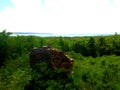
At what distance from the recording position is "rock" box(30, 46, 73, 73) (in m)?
30.9

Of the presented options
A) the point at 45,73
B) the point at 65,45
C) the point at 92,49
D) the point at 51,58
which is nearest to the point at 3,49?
the point at 51,58

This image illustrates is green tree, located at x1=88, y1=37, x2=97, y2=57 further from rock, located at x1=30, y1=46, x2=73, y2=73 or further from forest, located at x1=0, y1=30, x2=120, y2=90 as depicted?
rock, located at x1=30, y1=46, x2=73, y2=73

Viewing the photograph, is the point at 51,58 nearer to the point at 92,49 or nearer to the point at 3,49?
the point at 3,49

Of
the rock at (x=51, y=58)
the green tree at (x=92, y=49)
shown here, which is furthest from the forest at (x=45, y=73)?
the green tree at (x=92, y=49)

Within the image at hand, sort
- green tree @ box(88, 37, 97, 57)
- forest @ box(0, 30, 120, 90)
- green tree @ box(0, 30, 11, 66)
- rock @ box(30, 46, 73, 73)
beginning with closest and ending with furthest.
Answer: forest @ box(0, 30, 120, 90), rock @ box(30, 46, 73, 73), green tree @ box(0, 30, 11, 66), green tree @ box(88, 37, 97, 57)

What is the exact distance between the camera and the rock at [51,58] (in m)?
30.9

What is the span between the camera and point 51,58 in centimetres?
3084

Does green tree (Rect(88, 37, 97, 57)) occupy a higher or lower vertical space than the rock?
lower

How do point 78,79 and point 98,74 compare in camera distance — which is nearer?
point 78,79

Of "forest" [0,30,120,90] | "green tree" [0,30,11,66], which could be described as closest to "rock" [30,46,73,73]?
"forest" [0,30,120,90]

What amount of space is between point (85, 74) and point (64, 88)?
4540mm

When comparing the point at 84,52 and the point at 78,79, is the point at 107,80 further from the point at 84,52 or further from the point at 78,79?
the point at 84,52

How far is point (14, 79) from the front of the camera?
91.9 ft

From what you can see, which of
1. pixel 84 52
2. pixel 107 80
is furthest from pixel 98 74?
pixel 84 52
